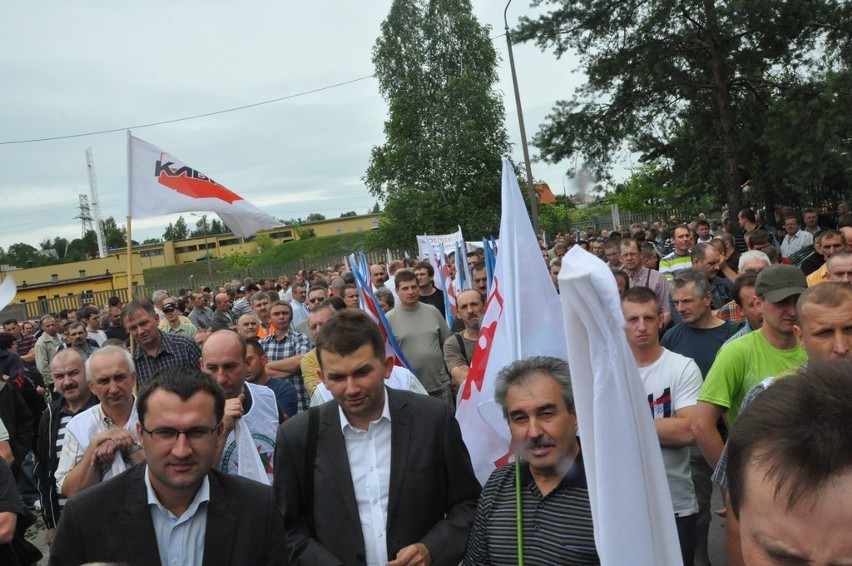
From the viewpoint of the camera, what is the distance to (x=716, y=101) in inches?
715

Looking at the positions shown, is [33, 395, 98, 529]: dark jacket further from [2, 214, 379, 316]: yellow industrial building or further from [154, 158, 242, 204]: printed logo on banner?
[154, 158, 242, 204]: printed logo on banner

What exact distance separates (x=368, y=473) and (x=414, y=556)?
0.35 meters

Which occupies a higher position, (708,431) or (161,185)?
(161,185)

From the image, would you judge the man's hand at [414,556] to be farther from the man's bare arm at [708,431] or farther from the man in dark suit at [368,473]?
the man's bare arm at [708,431]

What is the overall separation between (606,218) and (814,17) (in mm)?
23486

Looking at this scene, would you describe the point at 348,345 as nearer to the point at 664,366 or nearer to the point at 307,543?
the point at 307,543

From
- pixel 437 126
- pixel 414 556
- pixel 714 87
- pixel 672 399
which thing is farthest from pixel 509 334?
pixel 437 126

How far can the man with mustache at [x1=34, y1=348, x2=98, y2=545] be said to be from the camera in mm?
4645

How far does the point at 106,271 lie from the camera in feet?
151

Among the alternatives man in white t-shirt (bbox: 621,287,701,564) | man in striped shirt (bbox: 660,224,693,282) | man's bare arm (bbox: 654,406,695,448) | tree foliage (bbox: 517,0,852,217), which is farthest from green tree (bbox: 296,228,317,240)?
man's bare arm (bbox: 654,406,695,448)

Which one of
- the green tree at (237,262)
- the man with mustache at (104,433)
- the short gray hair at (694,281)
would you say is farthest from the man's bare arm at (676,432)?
the green tree at (237,262)

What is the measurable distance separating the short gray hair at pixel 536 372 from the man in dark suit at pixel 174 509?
93cm

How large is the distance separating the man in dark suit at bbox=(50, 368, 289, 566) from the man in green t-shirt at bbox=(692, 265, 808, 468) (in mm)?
2001

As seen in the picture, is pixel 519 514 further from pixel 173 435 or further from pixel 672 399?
pixel 672 399
